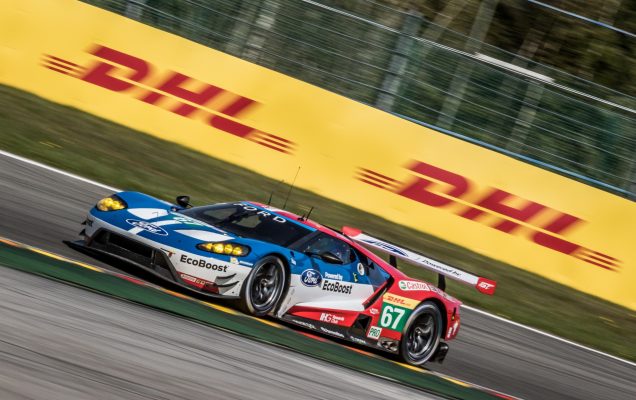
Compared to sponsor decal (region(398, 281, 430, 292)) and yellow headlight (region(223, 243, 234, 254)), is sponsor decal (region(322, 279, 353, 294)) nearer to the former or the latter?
sponsor decal (region(398, 281, 430, 292))

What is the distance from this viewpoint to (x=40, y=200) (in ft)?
36.5

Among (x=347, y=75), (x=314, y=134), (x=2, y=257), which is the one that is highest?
(x=347, y=75)

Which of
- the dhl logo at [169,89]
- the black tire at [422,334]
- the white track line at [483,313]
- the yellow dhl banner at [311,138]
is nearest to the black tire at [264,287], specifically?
the black tire at [422,334]

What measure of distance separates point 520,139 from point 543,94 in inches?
27.4

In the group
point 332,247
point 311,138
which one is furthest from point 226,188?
point 332,247

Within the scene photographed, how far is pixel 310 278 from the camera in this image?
30.4ft

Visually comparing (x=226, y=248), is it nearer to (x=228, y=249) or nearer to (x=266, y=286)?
(x=228, y=249)

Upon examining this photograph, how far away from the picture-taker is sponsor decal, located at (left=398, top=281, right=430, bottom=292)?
998 centimetres

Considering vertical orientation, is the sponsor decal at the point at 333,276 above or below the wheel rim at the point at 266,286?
above

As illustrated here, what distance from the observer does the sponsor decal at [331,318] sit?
9.43 meters

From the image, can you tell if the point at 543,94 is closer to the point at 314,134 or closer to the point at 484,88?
the point at 484,88

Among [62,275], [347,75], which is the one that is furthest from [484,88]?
[62,275]

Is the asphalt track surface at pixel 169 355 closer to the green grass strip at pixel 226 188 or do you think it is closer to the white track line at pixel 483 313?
the white track line at pixel 483 313

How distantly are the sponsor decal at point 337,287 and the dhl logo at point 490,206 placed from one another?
4769mm
